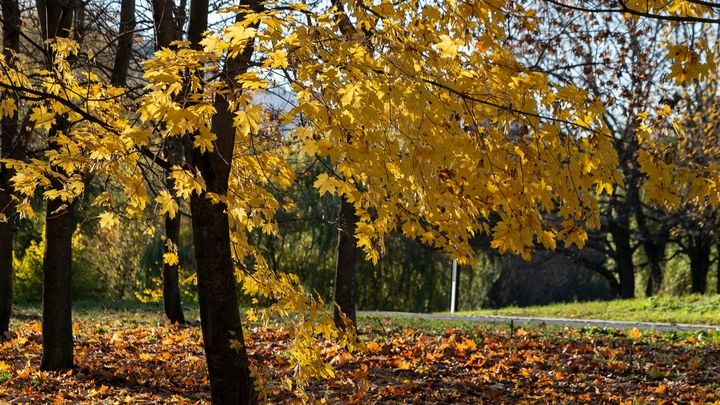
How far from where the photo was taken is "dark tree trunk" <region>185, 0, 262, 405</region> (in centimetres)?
504

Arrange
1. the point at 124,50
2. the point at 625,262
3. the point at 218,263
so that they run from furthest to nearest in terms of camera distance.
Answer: the point at 625,262
the point at 124,50
the point at 218,263

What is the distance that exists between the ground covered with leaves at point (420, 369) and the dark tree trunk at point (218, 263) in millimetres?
363

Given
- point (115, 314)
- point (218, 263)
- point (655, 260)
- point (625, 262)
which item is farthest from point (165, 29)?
point (655, 260)

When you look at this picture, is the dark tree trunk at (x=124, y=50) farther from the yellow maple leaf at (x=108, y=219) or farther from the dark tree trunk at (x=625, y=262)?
the dark tree trunk at (x=625, y=262)

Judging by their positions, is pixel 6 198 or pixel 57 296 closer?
pixel 57 296

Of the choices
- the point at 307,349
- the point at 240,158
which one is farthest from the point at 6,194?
the point at 307,349

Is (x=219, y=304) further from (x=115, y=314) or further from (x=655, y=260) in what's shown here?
(x=655, y=260)

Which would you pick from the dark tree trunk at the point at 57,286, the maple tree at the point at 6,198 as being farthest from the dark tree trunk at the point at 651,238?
the dark tree trunk at the point at 57,286

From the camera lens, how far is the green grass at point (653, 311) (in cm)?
1459

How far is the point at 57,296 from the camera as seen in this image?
24.0ft

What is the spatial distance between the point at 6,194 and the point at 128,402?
5.00 meters

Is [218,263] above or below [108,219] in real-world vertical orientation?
below

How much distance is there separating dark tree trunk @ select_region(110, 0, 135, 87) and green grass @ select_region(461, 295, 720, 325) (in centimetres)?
1087

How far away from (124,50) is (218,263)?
3.33 metres
